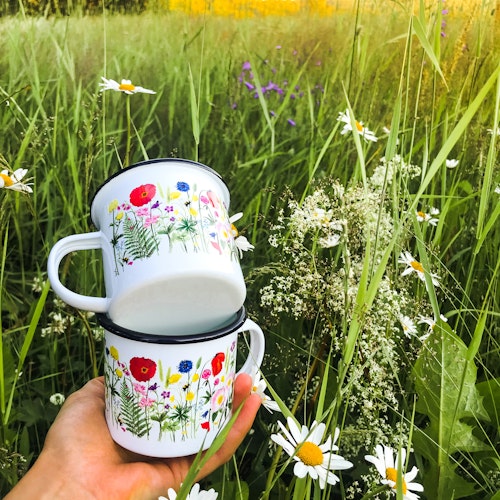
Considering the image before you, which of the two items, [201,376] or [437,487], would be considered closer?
[201,376]

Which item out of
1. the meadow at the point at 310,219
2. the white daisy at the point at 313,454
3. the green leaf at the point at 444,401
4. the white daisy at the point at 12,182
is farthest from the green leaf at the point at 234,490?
the white daisy at the point at 12,182

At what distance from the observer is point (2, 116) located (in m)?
1.68

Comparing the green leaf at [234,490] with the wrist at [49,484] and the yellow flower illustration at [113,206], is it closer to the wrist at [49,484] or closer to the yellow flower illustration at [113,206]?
the wrist at [49,484]

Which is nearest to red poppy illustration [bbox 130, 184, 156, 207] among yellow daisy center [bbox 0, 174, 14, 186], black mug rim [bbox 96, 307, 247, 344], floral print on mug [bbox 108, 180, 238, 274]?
floral print on mug [bbox 108, 180, 238, 274]

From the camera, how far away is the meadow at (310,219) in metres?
0.87

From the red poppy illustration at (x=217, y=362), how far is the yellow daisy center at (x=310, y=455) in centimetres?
16

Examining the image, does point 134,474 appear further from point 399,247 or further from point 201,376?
point 399,247

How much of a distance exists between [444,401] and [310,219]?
334 mm

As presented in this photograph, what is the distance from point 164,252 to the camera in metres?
0.78

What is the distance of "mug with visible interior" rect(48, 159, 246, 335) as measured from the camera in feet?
2.56

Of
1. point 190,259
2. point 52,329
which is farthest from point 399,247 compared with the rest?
point 52,329

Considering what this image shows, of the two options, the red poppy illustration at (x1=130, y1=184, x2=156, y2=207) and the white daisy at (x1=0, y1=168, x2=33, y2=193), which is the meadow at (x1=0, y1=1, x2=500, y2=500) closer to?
the white daisy at (x1=0, y1=168, x2=33, y2=193)

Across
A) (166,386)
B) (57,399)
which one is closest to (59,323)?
(57,399)

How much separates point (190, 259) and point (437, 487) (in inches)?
19.8
